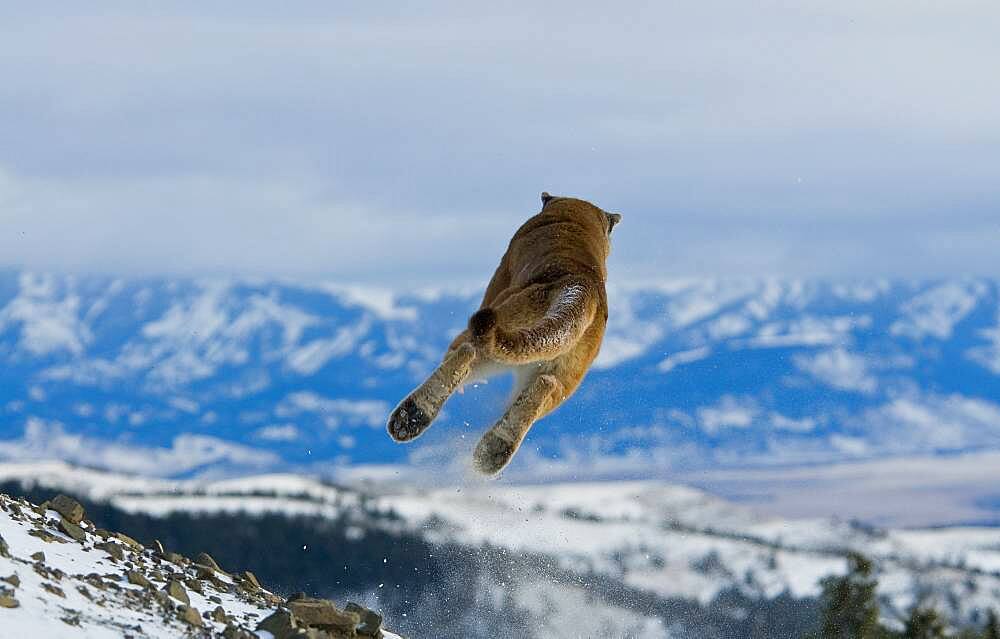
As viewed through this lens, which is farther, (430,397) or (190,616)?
(430,397)

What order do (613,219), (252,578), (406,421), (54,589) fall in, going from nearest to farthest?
(54,589) < (406,421) < (252,578) < (613,219)

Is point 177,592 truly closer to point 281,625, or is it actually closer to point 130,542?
point 281,625

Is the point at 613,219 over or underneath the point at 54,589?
over

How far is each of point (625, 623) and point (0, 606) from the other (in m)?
12.1

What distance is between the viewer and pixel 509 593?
18625 mm

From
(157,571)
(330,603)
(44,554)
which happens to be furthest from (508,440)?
(44,554)

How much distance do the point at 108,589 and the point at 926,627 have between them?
2242cm

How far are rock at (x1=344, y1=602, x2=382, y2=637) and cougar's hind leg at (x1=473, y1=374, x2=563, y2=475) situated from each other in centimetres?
188

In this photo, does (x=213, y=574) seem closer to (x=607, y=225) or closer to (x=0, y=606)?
(x=0, y=606)

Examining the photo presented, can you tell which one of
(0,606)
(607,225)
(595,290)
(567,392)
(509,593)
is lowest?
(0,606)

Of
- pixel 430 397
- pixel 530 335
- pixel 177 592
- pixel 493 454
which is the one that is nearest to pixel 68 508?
pixel 177 592

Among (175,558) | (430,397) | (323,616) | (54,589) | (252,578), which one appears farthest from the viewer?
(252,578)

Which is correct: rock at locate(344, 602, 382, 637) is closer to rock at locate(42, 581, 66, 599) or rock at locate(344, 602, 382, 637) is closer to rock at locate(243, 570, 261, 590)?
rock at locate(243, 570, 261, 590)

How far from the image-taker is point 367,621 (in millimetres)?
12508
